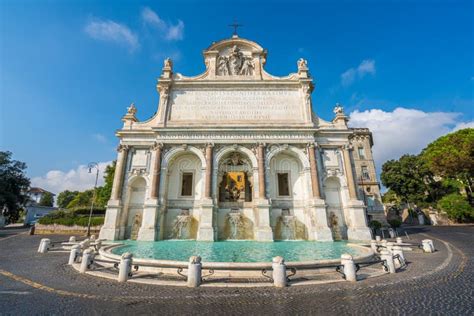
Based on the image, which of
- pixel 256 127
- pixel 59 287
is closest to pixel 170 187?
pixel 256 127

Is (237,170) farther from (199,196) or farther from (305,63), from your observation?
(305,63)

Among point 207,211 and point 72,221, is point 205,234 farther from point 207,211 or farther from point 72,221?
point 72,221

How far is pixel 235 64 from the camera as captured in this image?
72.0 ft

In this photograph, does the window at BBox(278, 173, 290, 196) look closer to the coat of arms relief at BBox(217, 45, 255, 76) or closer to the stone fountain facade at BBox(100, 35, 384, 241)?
the stone fountain facade at BBox(100, 35, 384, 241)

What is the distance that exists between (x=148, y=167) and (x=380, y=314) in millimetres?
18348

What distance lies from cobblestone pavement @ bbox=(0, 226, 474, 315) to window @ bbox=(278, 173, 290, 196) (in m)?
12.4

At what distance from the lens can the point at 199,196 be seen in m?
18.8

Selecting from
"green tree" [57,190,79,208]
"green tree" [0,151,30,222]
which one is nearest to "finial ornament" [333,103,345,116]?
"green tree" [0,151,30,222]

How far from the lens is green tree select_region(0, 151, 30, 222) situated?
32938mm

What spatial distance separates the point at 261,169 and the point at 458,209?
1190 inches

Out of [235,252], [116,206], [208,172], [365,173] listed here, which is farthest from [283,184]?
[365,173]

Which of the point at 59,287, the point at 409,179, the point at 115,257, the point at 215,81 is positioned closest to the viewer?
the point at 59,287

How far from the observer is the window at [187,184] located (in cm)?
1938

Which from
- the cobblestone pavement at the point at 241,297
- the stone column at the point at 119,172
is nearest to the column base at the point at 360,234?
the cobblestone pavement at the point at 241,297
